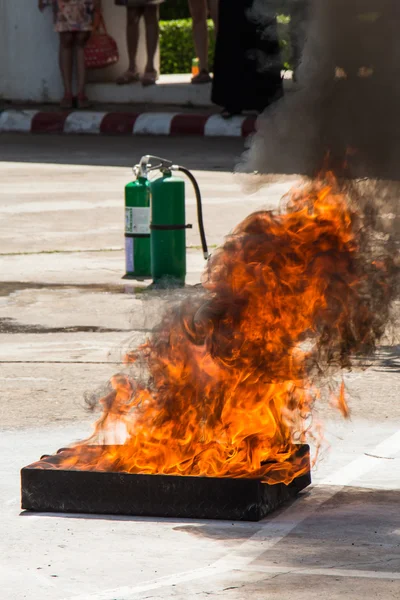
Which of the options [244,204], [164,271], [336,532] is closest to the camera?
[336,532]

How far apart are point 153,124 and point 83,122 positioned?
3.35 feet

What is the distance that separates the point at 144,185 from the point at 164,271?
29.3 inches

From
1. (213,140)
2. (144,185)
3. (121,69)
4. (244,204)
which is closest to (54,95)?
(121,69)

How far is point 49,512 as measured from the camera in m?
4.98

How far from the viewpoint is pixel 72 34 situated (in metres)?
20.3

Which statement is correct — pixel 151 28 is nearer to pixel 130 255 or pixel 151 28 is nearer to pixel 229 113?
pixel 229 113

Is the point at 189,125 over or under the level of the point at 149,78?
under

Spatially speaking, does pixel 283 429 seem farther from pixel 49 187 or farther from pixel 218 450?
pixel 49 187

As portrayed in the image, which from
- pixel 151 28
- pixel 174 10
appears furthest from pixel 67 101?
pixel 174 10

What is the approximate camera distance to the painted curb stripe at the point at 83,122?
1994 centimetres

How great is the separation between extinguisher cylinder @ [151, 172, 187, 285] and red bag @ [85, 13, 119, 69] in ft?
38.4

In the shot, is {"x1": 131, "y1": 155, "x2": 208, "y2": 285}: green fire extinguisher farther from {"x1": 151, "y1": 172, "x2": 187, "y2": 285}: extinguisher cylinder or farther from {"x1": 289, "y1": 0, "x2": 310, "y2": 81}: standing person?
{"x1": 289, "y1": 0, "x2": 310, "y2": 81}: standing person

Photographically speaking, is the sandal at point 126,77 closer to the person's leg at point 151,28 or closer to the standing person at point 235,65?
the person's leg at point 151,28

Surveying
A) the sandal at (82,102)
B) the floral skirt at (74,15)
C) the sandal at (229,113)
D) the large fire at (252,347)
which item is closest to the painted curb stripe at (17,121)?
the sandal at (82,102)
